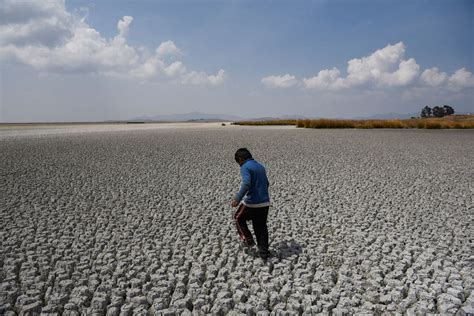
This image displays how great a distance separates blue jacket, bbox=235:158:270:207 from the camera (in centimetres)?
492

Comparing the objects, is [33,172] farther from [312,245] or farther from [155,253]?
[312,245]

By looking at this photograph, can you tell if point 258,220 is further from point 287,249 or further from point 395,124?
point 395,124

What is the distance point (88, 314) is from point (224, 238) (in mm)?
2746

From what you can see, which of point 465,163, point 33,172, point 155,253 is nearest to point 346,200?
point 155,253

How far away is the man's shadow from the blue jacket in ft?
3.13

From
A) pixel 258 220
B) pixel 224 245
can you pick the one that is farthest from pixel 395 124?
pixel 258 220

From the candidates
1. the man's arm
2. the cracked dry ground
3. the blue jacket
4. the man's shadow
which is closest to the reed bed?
the cracked dry ground

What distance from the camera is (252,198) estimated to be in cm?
504

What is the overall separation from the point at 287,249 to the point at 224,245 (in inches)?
42.6

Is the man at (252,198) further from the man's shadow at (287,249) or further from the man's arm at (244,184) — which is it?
the man's shadow at (287,249)

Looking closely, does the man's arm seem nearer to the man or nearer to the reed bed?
the man

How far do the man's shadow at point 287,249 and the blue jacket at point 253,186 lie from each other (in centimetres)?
95

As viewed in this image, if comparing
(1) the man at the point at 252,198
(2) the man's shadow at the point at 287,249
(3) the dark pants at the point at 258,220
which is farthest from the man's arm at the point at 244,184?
(2) the man's shadow at the point at 287,249

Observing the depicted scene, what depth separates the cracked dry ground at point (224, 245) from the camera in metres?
4.08
